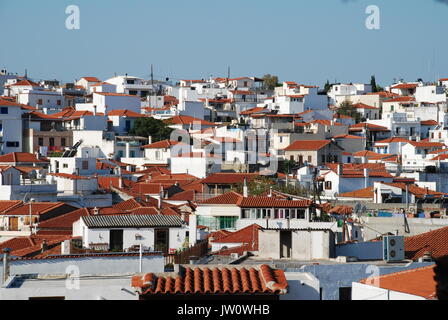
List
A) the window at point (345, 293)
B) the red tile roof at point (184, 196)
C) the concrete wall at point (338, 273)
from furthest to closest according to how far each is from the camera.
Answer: the red tile roof at point (184, 196) → the concrete wall at point (338, 273) → the window at point (345, 293)

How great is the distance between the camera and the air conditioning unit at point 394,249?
15.5m

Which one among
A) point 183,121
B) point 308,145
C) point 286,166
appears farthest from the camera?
point 183,121

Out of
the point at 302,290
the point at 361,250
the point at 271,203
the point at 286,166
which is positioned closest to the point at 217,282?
the point at 302,290

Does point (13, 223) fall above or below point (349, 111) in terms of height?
below

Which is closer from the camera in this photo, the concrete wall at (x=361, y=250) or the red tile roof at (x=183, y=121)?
the concrete wall at (x=361, y=250)

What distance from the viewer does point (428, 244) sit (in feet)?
59.6

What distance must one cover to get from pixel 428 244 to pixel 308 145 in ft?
130

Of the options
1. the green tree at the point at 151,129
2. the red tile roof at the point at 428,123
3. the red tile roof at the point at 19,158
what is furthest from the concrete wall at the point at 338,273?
the red tile roof at the point at 428,123

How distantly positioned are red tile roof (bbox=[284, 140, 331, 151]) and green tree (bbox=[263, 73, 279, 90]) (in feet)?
117

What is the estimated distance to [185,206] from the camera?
3183 centimetres

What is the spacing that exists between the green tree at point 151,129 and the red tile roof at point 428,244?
42693mm

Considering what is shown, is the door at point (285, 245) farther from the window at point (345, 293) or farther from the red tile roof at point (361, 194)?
the red tile roof at point (361, 194)

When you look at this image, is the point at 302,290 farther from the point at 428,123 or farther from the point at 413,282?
the point at 428,123
